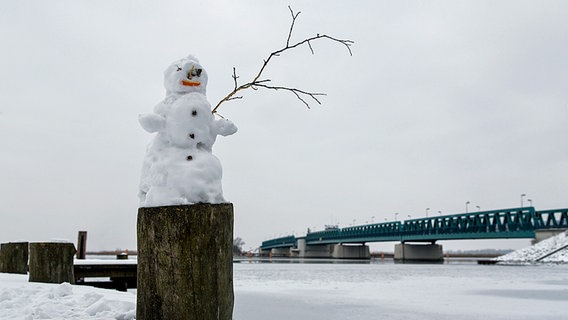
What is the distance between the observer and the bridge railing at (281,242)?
114938 millimetres

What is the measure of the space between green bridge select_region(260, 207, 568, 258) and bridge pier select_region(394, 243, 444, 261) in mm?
3982

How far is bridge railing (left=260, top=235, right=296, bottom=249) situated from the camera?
4525 inches

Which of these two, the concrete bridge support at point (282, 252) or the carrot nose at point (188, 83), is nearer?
the carrot nose at point (188, 83)

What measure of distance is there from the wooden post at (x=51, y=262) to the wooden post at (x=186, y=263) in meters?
4.48

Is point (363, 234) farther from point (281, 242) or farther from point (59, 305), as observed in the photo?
point (59, 305)

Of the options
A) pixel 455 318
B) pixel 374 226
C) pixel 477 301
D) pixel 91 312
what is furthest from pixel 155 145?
pixel 374 226

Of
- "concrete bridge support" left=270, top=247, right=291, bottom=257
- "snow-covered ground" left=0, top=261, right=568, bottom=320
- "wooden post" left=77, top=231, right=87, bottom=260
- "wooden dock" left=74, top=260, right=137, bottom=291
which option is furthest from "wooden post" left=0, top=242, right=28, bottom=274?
"concrete bridge support" left=270, top=247, right=291, bottom=257

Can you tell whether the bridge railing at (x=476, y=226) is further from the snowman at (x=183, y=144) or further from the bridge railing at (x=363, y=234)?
the snowman at (x=183, y=144)

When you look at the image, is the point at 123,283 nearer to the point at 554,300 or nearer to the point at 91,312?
the point at 91,312

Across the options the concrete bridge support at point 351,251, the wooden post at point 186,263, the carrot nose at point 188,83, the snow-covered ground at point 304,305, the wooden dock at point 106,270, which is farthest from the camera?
the concrete bridge support at point 351,251

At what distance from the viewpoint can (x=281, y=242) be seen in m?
120

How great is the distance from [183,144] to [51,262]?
15.2ft

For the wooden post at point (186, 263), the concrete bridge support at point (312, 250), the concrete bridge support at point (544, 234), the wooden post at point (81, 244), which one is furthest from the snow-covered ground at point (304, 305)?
the concrete bridge support at point (312, 250)

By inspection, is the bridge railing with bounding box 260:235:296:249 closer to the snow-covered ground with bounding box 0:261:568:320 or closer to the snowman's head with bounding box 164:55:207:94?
the snow-covered ground with bounding box 0:261:568:320
